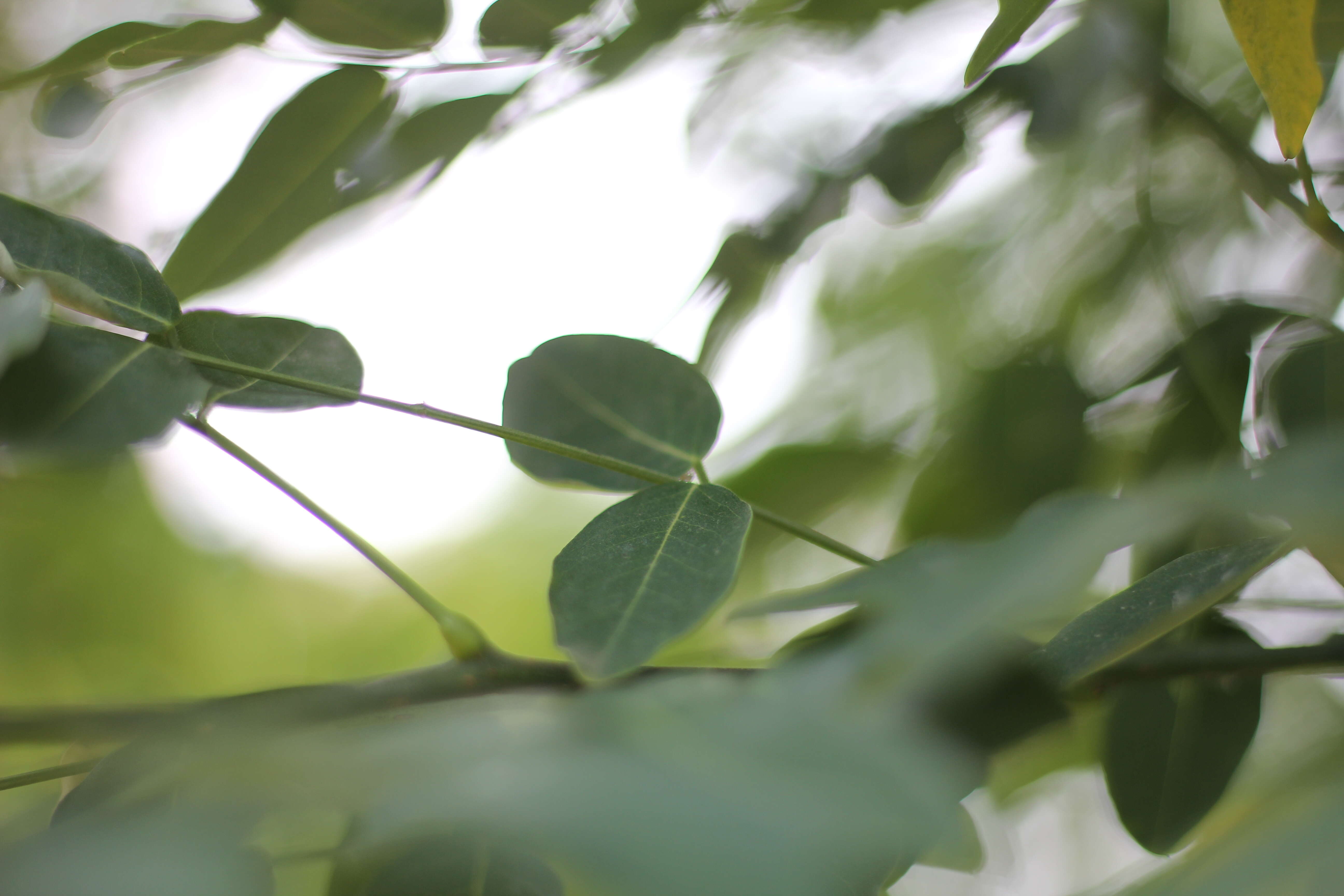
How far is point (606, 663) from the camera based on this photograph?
121 mm

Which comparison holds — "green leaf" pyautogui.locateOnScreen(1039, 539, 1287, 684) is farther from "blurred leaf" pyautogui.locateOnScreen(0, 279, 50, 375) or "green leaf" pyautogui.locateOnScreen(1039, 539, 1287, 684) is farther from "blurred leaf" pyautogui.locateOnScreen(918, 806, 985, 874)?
"blurred leaf" pyautogui.locateOnScreen(0, 279, 50, 375)

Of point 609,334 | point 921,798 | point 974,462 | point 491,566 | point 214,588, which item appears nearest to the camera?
point 921,798

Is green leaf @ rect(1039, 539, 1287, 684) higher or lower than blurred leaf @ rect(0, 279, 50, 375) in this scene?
lower

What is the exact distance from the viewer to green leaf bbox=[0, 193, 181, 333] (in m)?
0.16

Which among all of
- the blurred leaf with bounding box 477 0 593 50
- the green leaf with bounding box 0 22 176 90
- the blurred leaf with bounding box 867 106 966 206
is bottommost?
the blurred leaf with bounding box 867 106 966 206

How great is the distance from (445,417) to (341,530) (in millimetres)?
36

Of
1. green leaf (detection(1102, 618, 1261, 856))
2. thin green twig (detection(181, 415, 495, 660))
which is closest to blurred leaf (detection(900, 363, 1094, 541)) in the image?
green leaf (detection(1102, 618, 1261, 856))

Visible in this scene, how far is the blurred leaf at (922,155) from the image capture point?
313 mm

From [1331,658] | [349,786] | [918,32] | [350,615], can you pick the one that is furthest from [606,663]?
[350,615]

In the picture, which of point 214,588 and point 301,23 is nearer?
point 301,23

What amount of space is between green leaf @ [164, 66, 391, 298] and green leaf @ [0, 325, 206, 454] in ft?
0.24

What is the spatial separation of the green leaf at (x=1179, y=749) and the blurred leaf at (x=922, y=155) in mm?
169

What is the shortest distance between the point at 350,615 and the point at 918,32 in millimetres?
730

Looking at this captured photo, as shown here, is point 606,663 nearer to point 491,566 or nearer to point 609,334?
point 609,334
